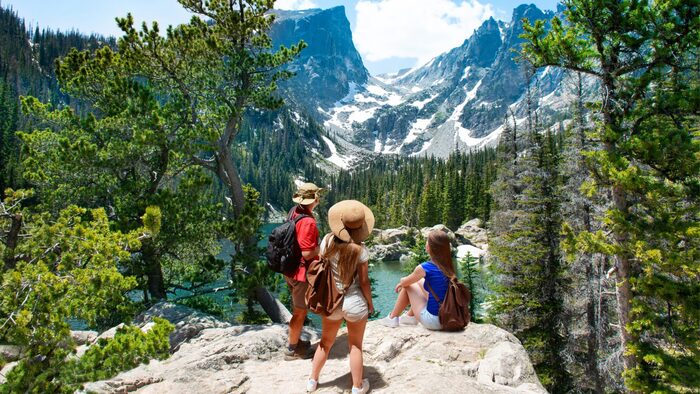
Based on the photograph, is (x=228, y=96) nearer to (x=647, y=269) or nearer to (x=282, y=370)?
(x=282, y=370)

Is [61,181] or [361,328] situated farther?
[61,181]

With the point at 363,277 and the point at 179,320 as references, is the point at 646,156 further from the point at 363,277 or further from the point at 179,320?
the point at 179,320

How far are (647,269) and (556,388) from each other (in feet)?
24.4

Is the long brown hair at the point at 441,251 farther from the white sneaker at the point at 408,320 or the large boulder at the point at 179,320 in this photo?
the large boulder at the point at 179,320

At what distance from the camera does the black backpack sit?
5062mm

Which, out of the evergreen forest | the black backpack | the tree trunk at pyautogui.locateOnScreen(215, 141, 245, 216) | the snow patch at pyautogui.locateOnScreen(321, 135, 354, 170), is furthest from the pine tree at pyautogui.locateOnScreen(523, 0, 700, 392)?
the snow patch at pyautogui.locateOnScreen(321, 135, 354, 170)

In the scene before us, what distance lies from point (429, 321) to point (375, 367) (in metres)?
1.15

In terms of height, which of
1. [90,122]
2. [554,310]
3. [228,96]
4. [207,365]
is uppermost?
[228,96]

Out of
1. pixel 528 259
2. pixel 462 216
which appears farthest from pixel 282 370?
pixel 462 216

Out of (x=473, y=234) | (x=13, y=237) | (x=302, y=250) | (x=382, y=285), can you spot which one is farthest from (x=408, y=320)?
(x=473, y=234)

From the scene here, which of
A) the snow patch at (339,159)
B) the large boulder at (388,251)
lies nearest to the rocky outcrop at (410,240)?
the large boulder at (388,251)

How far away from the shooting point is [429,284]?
5.53m

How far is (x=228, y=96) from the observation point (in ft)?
33.6

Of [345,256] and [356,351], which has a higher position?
[345,256]
